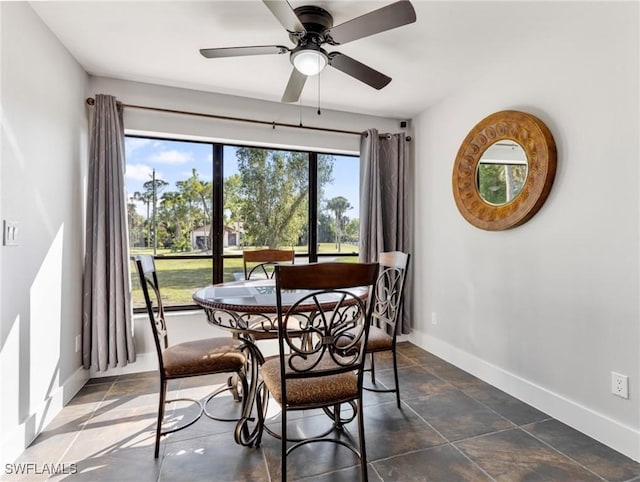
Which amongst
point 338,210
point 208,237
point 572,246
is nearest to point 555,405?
point 572,246

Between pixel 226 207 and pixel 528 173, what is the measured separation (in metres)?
2.54

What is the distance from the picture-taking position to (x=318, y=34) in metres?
1.89

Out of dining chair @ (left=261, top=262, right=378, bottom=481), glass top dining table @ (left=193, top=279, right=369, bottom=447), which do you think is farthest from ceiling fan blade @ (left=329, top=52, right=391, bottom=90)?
glass top dining table @ (left=193, top=279, right=369, bottom=447)

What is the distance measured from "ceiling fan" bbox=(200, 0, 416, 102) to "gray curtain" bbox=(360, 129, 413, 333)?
126 centimetres

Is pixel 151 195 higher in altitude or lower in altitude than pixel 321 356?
higher

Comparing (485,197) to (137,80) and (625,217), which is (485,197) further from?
(137,80)

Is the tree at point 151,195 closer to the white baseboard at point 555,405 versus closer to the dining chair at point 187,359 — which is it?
the dining chair at point 187,359

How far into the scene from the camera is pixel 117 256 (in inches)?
103

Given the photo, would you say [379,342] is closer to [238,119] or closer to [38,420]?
[38,420]

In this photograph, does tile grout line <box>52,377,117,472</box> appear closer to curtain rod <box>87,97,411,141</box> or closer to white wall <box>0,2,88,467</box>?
white wall <box>0,2,88,467</box>

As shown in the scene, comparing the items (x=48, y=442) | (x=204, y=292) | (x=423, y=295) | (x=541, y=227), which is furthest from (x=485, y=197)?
(x=48, y=442)

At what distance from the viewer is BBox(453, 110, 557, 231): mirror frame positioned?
216 cm

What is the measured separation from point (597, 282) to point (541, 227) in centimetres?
47

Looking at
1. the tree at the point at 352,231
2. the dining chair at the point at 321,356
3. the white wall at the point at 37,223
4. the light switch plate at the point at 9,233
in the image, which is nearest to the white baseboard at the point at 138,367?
the white wall at the point at 37,223
